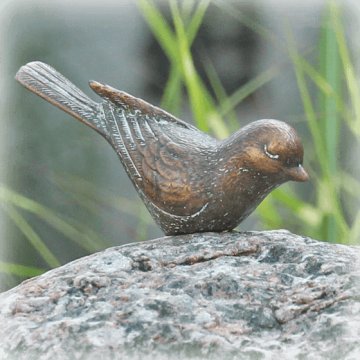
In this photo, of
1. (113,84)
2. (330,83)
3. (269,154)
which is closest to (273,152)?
(269,154)

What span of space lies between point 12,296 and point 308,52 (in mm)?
2065

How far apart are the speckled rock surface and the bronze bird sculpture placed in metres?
0.11

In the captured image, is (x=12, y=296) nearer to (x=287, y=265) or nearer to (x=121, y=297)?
(x=121, y=297)

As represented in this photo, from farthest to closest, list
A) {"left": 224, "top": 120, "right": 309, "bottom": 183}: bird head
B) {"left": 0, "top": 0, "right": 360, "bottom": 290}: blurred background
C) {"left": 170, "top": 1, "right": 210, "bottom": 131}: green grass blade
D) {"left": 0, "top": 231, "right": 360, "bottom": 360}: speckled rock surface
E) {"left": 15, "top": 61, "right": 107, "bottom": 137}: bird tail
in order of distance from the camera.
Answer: {"left": 0, "top": 0, "right": 360, "bottom": 290}: blurred background
{"left": 170, "top": 1, "right": 210, "bottom": 131}: green grass blade
{"left": 15, "top": 61, "right": 107, "bottom": 137}: bird tail
{"left": 224, "top": 120, "right": 309, "bottom": 183}: bird head
{"left": 0, "top": 231, "right": 360, "bottom": 360}: speckled rock surface

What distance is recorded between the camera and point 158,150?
7.29 feet

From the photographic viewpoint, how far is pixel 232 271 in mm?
1917

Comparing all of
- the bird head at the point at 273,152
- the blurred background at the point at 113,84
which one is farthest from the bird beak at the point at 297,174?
the blurred background at the point at 113,84

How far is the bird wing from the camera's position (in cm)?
217

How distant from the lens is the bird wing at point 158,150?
2168 mm

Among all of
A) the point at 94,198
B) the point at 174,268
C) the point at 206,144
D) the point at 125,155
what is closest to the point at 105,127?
the point at 125,155

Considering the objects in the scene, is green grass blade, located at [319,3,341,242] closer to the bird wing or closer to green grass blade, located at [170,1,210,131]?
green grass blade, located at [170,1,210,131]

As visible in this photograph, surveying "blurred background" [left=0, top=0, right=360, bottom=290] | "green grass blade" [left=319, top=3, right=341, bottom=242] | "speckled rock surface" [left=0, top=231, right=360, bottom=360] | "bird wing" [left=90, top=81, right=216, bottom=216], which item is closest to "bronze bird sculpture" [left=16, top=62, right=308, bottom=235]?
"bird wing" [left=90, top=81, right=216, bottom=216]

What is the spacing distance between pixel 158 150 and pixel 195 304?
574 mm

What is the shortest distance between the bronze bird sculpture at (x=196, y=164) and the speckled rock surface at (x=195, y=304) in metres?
0.11
